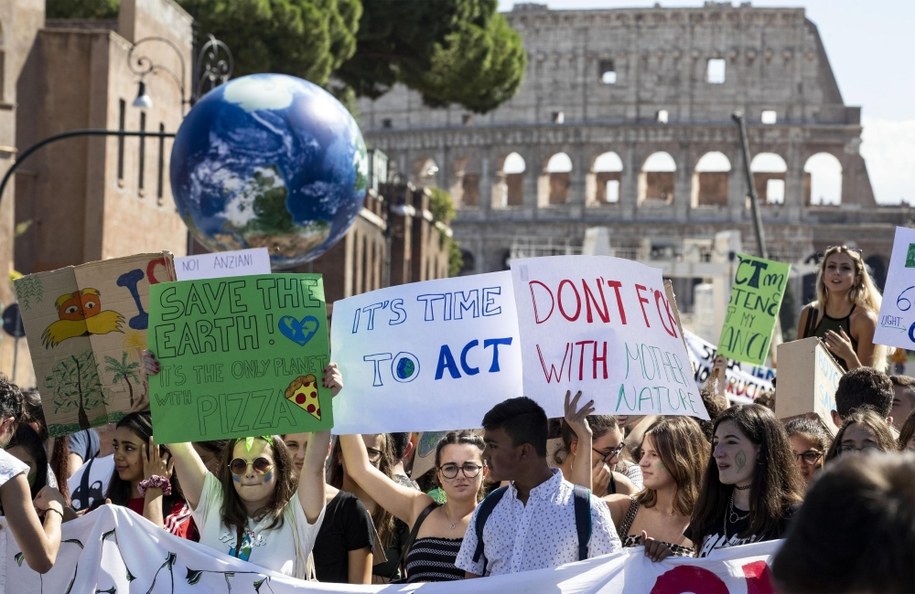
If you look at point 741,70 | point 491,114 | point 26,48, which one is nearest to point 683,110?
point 741,70

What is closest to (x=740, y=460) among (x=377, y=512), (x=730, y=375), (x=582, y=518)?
(x=582, y=518)

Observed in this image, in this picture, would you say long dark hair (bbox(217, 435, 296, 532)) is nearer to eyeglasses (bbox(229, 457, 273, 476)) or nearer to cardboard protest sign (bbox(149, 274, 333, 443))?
eyeglasses (bbox(229, 457, 273, 476))

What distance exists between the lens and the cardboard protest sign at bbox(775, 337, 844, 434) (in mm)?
6484

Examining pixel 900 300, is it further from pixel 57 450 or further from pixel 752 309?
pixel 57 450

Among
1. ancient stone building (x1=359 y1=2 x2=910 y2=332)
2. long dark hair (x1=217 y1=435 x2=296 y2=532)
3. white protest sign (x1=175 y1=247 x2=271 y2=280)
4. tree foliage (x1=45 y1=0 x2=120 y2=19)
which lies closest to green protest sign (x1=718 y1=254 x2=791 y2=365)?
white protest sign (x1=175 y1=247 x2=271 y2=280)

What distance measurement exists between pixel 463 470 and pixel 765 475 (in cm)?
94

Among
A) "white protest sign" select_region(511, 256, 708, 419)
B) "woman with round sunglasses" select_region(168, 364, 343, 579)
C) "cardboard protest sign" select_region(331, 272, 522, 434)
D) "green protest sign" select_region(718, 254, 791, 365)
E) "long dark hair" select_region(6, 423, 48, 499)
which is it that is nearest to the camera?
"woman with round sunglasses" select_region(168, 364, 343, 579)

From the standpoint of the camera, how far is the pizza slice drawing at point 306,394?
483cm

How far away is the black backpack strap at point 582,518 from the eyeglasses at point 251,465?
862mm

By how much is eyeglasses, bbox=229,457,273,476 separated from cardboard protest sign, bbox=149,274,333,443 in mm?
99

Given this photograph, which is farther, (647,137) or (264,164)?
(647,137)

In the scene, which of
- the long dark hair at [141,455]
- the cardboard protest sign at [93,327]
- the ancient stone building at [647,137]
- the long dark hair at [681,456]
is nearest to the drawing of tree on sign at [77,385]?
the cardboard protest sign at [93,327]

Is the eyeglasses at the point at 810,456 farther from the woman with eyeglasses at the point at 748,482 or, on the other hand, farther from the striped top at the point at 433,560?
the striped top at the point at 433,560

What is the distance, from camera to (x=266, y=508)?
4668mm
